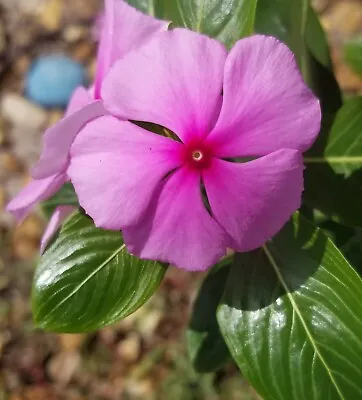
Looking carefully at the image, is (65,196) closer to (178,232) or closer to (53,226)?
(53,226)

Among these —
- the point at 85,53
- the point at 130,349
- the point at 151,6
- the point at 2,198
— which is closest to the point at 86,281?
the point at 151,6

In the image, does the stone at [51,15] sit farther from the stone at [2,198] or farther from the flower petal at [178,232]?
the flower petal at [178,232]

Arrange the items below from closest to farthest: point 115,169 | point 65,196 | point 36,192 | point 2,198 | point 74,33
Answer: point 115,169
point 36,192
point 65,196
point 2,198
point 74,33

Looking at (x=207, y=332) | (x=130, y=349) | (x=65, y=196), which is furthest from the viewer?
(x=130, y=349)

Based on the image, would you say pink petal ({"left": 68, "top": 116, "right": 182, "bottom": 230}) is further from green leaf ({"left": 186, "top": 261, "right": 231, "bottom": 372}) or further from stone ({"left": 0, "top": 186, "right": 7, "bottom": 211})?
stone ({"left": 0, "top": 186, "right": 7, "bottom": 211})

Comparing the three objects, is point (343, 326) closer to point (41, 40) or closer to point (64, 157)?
point (64, 157)

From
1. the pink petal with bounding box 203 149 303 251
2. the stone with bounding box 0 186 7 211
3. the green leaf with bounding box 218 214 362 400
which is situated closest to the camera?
the pink petal with bounding box 203 149 303 251

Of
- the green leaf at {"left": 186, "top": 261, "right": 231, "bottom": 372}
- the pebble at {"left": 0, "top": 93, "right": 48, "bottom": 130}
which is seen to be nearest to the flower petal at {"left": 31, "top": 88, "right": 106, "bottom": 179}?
the green leaf at {"left": 186, "top": 261, "right": 231, "bottom": 372}
